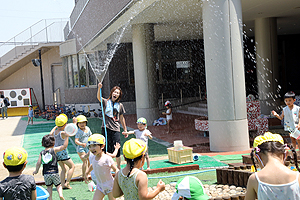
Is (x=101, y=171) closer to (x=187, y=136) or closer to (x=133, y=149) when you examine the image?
(x=133, y=149)

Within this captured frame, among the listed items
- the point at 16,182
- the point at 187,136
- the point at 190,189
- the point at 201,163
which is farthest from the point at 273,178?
the point at 187,136

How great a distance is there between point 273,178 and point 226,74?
7.24 m

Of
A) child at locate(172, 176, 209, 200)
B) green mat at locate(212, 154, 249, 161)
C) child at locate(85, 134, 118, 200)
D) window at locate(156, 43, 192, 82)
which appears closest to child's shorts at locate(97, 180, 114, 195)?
child at locate(85, 134, 118, 200)

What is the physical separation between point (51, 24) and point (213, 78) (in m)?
25.9

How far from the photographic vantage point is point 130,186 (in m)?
3.32

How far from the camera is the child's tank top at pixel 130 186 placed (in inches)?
130

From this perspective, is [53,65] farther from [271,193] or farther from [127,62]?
[271,193]

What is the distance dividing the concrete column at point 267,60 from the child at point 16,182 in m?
15.0

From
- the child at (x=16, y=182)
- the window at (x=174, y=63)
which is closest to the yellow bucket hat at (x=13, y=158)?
the child at (x=16, y=182)

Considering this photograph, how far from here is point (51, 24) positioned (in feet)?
106

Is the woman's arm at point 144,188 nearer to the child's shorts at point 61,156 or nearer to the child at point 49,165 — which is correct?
the child at point 49,165

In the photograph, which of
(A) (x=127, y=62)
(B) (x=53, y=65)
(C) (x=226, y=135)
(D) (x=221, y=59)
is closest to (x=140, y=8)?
(D) (x=221, y=59)

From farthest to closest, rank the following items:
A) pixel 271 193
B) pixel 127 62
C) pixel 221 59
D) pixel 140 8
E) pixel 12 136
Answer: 1. pixel 127 62
2. pixel 12 136
3. pixel 140 8
4. pixel 221 59
5. pixel 271 193

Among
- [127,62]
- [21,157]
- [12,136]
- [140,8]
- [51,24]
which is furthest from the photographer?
[51,24]
